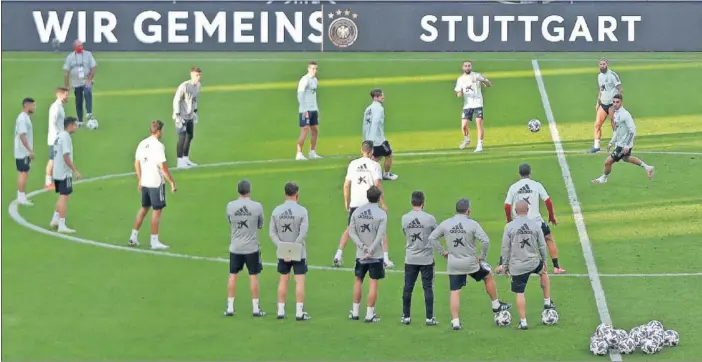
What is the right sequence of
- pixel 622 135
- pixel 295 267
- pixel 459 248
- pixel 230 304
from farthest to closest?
pixel 622 135, pixel 230 304, pixel 295 267, pixel 459 248

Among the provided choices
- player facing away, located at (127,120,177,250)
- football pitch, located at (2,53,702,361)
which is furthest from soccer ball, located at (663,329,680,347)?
player facing away, located at (127,120,177,250)

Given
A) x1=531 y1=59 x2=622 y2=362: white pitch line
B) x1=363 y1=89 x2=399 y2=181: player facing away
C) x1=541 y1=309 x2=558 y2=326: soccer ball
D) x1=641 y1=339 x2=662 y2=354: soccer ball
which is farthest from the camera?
x1=363 y1=89 x2=399 y2=181: player facing away

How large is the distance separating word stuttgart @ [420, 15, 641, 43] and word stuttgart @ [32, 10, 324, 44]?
401 centimetres

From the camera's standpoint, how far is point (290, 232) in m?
23.2

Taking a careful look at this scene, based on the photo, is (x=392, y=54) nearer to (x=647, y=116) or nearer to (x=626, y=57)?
(x=626, y=57)

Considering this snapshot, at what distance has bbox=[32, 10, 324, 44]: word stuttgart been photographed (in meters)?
51.4

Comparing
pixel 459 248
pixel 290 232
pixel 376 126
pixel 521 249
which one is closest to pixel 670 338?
pixel 521 249

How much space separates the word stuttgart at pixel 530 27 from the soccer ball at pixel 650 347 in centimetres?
3017

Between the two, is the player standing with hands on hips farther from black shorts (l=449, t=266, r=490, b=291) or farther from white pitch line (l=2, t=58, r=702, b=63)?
black shorts (l=449, t=266, r=490, b=291)

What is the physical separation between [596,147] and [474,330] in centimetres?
1465

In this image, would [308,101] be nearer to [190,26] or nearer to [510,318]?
[510,318]

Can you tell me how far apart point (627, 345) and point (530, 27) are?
30.4m

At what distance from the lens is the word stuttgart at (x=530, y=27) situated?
51094 millimetres

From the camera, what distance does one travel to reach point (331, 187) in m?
33.6
